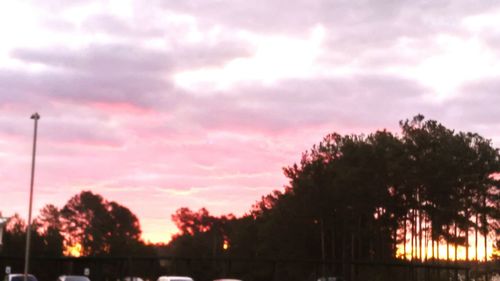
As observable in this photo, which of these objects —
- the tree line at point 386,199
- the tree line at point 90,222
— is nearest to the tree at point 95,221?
the tree line at point 90,222

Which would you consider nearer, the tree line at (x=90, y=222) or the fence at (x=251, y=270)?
the fence at (x=251, y=270)

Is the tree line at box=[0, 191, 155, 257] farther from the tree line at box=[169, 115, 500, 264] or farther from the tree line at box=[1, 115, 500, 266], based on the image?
the tree line at box=[169, 115, 500, 264]

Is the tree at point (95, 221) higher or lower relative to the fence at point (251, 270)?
higher

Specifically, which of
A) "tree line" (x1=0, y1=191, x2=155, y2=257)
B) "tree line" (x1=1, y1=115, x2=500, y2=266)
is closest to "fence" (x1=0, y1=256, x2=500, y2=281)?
"tree line" (x1=1, y1=115, x2=500, y2=266)

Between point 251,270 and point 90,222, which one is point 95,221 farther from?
point 251,270

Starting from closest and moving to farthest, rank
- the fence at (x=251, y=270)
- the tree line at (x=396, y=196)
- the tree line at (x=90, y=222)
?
1. the fence at (x=251, y=270)
2. the tree line at (x=396, y=196)
3. the tree line at (x=90, y=222)

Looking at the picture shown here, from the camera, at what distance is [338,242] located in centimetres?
9594

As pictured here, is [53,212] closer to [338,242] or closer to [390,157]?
[338,242]

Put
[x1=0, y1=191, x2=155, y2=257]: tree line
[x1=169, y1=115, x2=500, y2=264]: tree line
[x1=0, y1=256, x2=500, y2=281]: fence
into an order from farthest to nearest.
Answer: [x1=0, y1=191, x2=155, y2=257]: tree line < [x1=169, y1=115, x2=500, y2=264]: tree line < [x1=0, y1=256, x2=500, y2=281]: fence

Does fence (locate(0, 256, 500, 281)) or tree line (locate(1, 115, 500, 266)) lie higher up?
tree line (locate(1, 115, 500, 266))

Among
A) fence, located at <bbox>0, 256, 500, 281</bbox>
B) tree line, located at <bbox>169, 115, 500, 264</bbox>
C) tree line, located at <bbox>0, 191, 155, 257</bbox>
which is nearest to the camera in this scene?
fence, located at <bbox>0, 256, 500, 281</bbox>

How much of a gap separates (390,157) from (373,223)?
10.6 metres

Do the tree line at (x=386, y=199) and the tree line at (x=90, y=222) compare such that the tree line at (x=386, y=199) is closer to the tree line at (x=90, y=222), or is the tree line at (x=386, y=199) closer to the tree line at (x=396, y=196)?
the tree line at (x=396, y=196)

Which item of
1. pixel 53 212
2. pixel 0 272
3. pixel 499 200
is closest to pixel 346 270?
pixel 499 200
